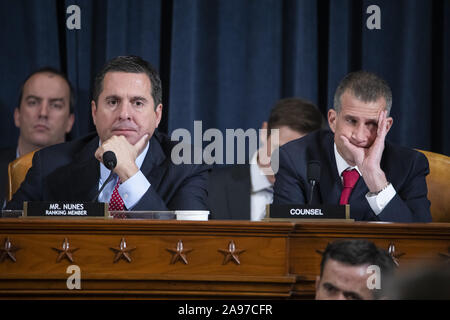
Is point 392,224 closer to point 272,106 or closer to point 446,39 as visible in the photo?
point 272,106

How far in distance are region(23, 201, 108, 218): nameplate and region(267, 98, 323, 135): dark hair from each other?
1653 millimetres

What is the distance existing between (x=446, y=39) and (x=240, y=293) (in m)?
2.57

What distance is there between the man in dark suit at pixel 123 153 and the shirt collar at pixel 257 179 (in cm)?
81

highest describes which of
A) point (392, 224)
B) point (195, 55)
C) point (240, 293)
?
point (195, 55)

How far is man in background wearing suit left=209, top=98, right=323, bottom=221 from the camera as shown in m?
3.54

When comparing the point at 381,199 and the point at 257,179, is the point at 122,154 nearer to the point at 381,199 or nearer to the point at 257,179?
the point at 381,199

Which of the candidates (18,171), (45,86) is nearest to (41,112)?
(45,86)

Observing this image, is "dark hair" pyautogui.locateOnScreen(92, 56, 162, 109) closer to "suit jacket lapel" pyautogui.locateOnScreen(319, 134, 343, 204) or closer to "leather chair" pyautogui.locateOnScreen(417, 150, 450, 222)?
"suit jacket lapel" pyautogui.locateOnScreen(319, 134, 343, 204)

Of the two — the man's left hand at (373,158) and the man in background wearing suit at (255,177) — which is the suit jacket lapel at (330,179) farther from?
the man in background wearing suit at (255,177)

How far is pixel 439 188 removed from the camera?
10.1 feet

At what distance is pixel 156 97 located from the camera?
9.32 ft

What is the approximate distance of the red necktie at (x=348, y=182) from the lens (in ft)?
8.84

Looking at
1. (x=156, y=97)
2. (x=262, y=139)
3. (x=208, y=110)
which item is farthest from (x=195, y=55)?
(x=156, y=97)

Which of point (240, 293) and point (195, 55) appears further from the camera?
point (195, 55)
